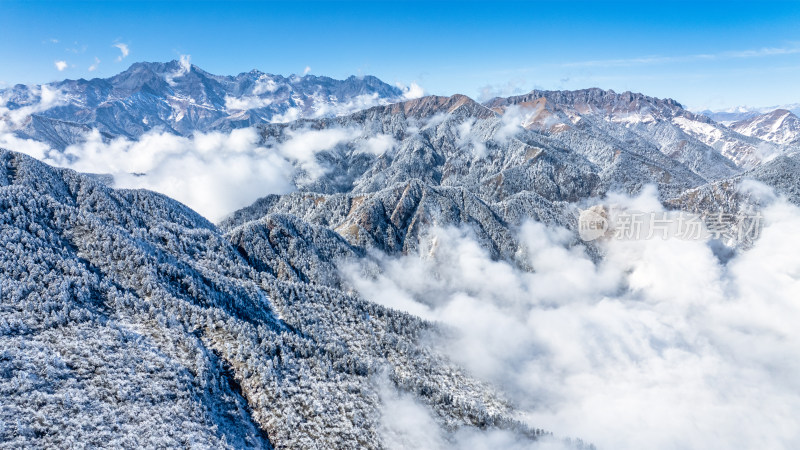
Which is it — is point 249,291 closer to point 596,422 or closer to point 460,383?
point 460,383

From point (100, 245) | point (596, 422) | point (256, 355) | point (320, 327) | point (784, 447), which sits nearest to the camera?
point (256, 355)

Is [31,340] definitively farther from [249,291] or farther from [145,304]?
[249,291]

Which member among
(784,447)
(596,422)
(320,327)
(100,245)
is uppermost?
(100,245)

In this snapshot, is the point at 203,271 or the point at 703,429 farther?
the point at 703,429

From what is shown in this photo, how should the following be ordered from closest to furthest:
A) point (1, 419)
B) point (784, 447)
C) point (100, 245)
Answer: point (1, 419)
point (100, 245)
point (784, 447)

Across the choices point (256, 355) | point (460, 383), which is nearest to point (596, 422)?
point (460, 383)

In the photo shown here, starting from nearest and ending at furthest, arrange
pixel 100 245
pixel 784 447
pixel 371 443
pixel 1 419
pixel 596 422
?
1. pixel 1 419
2. pixel 371 443
3. pixel 100 245
4. pixel 596 422
5. pixel 784 447

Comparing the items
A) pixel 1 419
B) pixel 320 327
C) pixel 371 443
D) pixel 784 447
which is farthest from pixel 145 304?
pixel 784 447

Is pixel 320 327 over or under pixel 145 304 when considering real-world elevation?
under

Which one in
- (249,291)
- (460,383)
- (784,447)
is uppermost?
(249,291)
